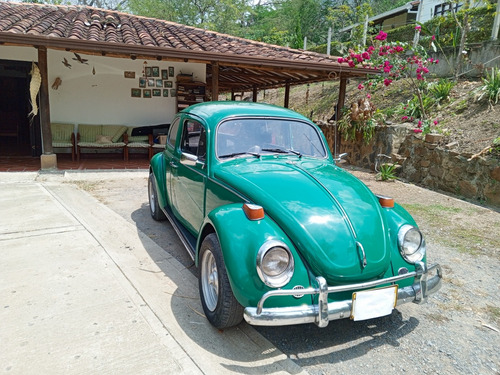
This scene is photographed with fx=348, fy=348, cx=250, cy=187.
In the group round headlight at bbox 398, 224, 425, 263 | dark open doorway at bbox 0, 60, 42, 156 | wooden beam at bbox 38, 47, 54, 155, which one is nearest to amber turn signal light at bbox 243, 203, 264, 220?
round headlight at bbox 398, 224, 425, 263

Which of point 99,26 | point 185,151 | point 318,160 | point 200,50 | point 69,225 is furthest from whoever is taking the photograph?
point 99,26

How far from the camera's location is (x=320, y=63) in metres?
8.76

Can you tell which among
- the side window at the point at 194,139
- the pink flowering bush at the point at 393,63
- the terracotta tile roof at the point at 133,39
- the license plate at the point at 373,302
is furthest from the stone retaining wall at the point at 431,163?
the side window at the point at 194,139

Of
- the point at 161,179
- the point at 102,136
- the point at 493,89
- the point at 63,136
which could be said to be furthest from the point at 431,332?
the point at 63,136

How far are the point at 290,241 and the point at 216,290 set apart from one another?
26.8 inches

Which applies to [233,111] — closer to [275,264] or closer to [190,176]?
[190,176]

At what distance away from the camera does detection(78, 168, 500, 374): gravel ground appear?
2.15 metres

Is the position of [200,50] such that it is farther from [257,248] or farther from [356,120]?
[257,248]

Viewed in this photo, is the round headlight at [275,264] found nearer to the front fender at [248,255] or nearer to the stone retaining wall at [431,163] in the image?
the front fender at [248,255]

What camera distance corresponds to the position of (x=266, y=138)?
3303 millimetres

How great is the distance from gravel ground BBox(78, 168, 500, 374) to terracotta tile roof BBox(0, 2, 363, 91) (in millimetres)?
4757

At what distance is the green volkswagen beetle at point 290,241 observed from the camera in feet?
6.72

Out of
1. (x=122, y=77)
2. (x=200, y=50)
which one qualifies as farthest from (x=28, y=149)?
(x=200, y=50)

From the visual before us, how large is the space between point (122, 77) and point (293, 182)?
866 cm
